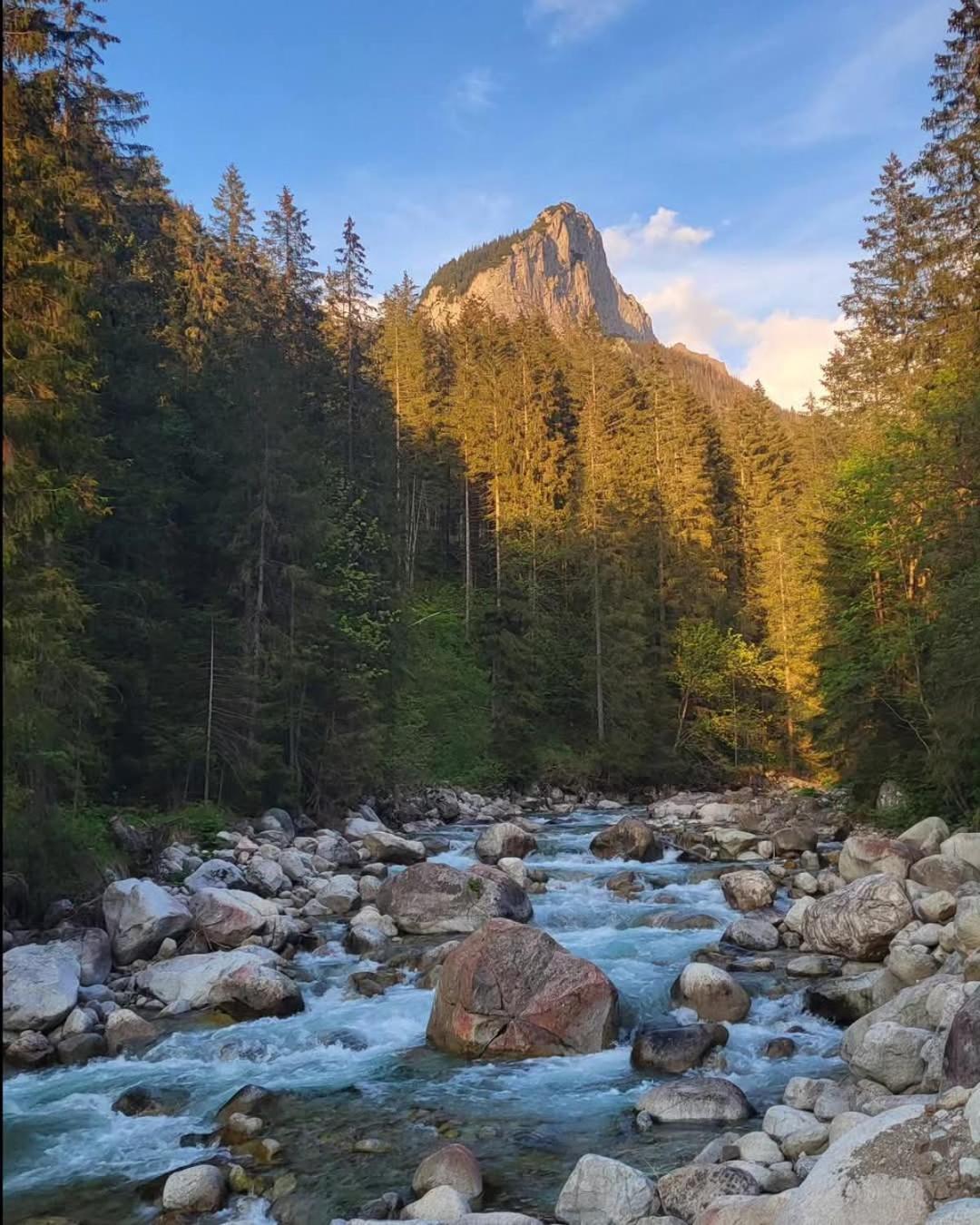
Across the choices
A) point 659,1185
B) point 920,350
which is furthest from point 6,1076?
point 920,350

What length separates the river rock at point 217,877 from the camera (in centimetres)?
1531

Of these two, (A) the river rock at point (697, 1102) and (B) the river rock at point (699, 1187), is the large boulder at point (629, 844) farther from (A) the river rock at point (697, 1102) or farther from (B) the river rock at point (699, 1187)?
(B) the river rock at point (699, 1187)

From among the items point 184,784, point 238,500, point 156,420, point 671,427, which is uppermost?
point 671,427

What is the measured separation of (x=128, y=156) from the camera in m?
23.6

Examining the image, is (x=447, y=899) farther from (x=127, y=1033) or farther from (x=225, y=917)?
(x=127, y=1033)

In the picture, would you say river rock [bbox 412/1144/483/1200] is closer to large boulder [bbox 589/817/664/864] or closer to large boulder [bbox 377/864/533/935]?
large boulder [bbox 377/864/533/935]

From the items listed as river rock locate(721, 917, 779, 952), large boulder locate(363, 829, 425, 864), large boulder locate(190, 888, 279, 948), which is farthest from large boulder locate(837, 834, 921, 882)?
large boulder locate(190, 888, 279, 948)

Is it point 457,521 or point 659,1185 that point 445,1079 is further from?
point 457,521

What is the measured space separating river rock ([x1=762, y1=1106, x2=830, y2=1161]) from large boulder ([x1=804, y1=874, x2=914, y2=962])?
5578 mm

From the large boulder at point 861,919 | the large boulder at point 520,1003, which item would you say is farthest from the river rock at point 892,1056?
the large boulder at point 861,919

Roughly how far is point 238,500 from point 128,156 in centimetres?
925

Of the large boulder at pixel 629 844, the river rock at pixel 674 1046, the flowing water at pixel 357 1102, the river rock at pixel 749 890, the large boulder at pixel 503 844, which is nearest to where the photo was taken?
the flowing water at pixel 357 1102

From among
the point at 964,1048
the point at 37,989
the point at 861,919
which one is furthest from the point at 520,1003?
the point at 861,919

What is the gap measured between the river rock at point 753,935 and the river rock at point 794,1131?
5.93 m
